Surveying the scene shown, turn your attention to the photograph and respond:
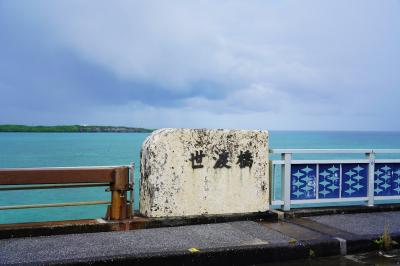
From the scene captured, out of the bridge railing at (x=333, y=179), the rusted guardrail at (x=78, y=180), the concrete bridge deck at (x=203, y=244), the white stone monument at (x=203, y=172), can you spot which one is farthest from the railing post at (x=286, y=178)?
the rusted guardrail at (x=78, y=180)

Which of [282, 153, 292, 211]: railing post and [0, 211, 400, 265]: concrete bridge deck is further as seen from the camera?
[282, 153, 292, 211]: railing post

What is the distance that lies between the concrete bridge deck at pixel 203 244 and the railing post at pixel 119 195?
1.22ft

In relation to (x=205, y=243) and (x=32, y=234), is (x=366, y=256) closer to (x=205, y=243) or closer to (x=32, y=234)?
(x=205, y=243)

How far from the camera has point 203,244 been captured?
573 cm

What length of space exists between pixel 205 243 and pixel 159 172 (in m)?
1.35

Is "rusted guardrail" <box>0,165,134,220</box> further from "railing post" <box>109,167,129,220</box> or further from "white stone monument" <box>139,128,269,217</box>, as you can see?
"white stone monument" <box>139,128,269,217</box>

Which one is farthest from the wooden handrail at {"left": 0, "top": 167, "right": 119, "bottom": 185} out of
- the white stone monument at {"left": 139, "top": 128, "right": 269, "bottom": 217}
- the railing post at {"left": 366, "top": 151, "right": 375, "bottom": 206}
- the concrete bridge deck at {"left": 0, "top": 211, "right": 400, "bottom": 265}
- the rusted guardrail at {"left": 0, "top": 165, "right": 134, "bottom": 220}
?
the railing post at {"left": 366, "top": 151, "right": 375, "bottom": 206}

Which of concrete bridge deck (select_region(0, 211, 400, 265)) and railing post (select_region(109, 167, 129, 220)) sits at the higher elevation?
railing post (select_region(109, 167, 129, 220))

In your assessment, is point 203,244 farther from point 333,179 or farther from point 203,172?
point 333,179

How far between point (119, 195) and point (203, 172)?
129 centimetres

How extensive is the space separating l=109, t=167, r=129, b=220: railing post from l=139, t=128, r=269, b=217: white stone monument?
318 mm

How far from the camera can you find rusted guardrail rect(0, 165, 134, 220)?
607cm

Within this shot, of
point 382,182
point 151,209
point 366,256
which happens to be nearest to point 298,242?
point 366,256

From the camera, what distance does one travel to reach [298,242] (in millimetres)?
5961
